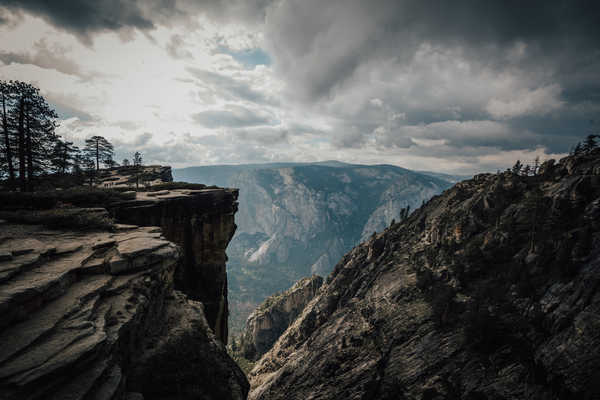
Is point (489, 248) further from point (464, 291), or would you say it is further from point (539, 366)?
point (539, 366)

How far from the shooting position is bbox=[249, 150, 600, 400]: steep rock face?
21.6 meters

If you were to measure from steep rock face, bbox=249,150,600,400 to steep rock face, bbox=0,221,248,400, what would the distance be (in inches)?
1153

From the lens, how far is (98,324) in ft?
30.9

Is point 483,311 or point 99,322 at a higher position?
point 99,322

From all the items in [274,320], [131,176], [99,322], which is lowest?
[274,320]

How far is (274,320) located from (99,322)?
390 ft

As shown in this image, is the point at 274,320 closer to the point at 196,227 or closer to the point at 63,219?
the point at 196,227

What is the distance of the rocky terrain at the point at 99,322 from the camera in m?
7.35

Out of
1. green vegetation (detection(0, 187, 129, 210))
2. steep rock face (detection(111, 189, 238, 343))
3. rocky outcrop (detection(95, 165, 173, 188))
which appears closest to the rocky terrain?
green vegetation (detection(0, 187, 129, 210))

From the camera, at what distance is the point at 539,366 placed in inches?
834

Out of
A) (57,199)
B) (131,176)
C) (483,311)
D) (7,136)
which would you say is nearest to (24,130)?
(7,136)

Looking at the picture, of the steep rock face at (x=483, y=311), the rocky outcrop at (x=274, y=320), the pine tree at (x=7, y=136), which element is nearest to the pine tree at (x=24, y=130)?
the pine tree at (x=7, y=136)

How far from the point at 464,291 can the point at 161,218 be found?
48166mm

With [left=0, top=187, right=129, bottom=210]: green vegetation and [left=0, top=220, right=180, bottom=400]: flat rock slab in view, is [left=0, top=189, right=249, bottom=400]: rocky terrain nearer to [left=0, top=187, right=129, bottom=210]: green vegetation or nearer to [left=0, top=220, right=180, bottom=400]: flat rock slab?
[left=0, top=220, right=180, bottom=400]: flat rock slab
